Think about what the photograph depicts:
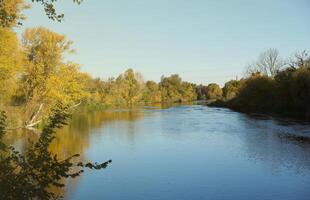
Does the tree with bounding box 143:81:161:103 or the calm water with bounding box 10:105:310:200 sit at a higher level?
the tree with bounding box 143:81:161:103

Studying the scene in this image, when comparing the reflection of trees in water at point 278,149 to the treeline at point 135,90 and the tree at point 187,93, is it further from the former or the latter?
the tree at point 187,93

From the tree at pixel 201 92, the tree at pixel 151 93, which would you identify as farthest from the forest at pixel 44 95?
the tree at pixel 201 92

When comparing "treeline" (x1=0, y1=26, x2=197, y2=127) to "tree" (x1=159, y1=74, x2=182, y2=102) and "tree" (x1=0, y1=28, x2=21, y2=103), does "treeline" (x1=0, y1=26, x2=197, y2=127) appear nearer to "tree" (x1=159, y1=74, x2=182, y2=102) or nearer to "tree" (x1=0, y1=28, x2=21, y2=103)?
"tree" (x1=0, y1=28, x2=21, y2=103)

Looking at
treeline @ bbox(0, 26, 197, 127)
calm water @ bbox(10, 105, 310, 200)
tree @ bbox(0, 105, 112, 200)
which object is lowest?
calm water @ bbox(10, 105, 310, 200)

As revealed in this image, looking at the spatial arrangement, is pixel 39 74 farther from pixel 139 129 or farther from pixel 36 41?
pixel 139 129

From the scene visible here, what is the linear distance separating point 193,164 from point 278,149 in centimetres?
521

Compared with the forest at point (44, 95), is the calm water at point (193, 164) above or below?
below

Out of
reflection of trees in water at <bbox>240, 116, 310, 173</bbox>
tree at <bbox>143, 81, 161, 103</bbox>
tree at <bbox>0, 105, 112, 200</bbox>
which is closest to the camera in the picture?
tree at <bbox>0, 105, 112, 200</bbox>

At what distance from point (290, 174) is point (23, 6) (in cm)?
1330

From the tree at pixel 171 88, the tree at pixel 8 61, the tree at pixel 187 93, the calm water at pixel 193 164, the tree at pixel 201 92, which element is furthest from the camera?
the tree at pixel 201 92

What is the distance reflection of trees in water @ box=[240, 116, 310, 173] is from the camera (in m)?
13.8

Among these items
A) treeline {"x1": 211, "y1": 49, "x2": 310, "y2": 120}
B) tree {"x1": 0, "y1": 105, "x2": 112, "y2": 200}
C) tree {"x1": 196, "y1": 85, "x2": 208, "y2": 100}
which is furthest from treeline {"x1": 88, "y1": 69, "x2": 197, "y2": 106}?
tree {"x1": 0, "y1": 105, "x2": 112, "y2": 200}

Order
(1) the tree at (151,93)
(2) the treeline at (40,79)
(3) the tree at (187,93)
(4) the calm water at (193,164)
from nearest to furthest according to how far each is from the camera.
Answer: (4) the calm water at (193,164), (2) the treeline at (40,79), (1) the tree at (151,93), (3) the tree at (187,93)

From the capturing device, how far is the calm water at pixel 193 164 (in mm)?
10297
